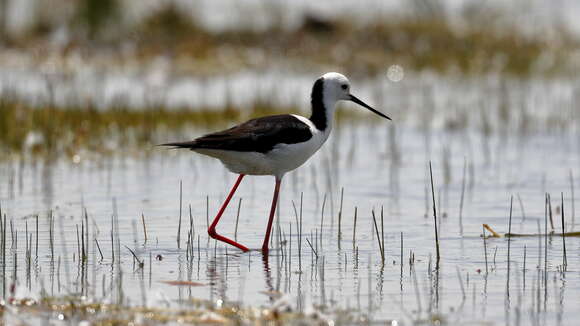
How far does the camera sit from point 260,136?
8117 millimetres

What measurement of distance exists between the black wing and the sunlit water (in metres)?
0.59

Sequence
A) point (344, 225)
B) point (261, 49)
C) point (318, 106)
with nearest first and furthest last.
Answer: point (318, 106) < point (344, 225) < point (261, 49)

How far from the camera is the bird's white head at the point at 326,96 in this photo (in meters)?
8.66

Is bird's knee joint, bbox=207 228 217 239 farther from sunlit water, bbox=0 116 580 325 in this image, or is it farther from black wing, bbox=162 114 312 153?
black wing, bbox=162 114 312 153

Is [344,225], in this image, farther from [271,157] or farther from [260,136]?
[260,136]

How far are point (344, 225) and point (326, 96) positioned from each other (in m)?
1.04

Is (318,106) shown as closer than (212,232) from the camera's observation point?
No

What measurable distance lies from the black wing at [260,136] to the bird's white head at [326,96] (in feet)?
1.23

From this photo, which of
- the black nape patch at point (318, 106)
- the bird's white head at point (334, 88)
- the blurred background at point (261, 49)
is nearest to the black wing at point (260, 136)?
the black nape patch at point (318, 106)

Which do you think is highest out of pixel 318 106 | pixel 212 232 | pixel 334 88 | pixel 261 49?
pixel 261 49

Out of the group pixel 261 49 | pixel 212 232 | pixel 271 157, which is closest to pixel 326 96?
pixel 271 157

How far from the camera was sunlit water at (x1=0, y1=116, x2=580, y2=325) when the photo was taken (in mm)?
6430

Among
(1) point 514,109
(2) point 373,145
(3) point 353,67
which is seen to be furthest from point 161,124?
(3) point 353,67

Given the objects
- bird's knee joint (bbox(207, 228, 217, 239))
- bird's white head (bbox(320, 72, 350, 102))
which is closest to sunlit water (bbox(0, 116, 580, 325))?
bird's knee joint (bbox(207, 228, 217, 239))
